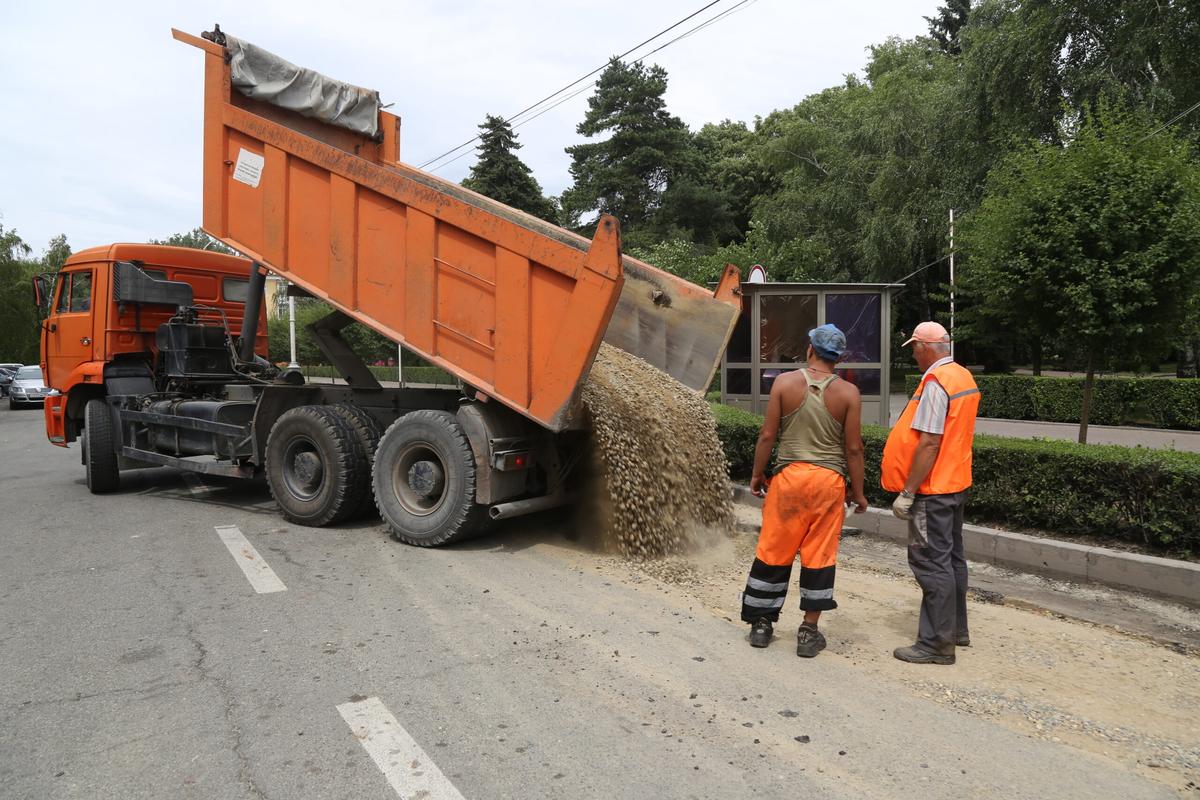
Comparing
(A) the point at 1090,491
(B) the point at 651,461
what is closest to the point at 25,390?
(B) the point at 651,461

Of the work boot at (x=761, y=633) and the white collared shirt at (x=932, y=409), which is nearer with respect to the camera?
the white collared shirt at (x=932, y=409)

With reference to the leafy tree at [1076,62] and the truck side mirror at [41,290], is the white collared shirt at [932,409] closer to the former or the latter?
the truck side mirror at [41,290]

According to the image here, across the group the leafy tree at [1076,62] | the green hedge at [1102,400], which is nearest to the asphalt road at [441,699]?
the leafy tree at [1076,62]

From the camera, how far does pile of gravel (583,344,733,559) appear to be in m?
5.80

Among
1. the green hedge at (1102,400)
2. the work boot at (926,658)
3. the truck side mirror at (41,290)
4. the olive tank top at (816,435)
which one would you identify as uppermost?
the truck side mirror at (41,290)

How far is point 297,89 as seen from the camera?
23.3 ft

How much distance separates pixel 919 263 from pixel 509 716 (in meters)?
26.1

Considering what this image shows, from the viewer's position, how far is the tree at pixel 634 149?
41281 mm

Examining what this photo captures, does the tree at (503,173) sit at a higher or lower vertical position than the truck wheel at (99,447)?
higher

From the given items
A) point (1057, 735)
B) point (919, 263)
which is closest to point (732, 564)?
point (1057, 735)

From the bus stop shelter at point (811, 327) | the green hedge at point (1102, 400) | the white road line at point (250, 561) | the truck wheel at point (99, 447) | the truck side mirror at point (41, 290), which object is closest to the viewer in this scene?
the white road line at point (250, 561)

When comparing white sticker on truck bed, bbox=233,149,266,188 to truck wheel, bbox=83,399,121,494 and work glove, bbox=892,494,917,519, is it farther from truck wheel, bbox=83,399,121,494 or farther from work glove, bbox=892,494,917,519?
work glove, bbox=892,494,917,519

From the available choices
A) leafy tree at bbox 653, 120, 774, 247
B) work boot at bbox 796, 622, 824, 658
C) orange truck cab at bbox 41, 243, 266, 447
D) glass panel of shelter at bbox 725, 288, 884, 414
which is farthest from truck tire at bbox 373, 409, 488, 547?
leafy tree at bbox 653, 120, 774, 247

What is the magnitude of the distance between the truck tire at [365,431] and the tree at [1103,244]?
667cm
